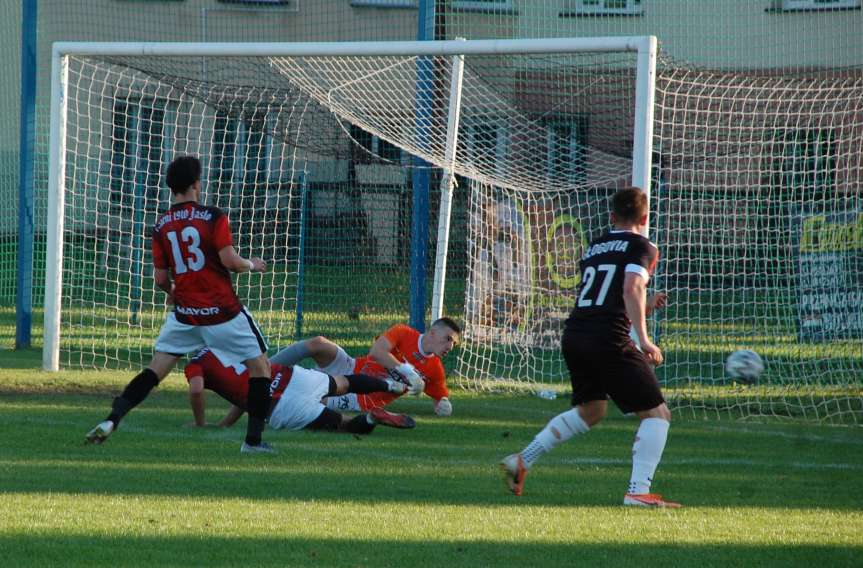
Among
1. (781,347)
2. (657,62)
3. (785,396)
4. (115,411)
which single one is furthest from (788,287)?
(115,411)

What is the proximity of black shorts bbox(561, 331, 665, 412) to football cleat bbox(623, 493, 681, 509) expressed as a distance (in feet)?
1.42

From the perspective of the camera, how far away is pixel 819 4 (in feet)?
50.8

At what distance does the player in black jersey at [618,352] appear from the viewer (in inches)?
241

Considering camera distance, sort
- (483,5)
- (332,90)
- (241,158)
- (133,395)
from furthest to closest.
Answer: (241,158) → (483,5) → (332,90) → (133,395)

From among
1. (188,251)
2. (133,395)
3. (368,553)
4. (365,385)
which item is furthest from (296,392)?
(368,553)

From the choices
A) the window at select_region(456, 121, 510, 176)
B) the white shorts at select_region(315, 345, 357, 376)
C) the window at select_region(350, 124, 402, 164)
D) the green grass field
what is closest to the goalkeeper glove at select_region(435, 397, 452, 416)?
the green grass field

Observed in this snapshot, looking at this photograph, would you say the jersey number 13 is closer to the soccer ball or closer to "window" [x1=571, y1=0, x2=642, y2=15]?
the soccer ball

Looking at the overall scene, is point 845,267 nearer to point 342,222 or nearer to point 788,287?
point 788,287

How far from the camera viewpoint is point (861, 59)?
16.7 meters

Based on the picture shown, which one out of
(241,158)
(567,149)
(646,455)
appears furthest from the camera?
→ (241,158)

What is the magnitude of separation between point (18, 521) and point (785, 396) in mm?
7200

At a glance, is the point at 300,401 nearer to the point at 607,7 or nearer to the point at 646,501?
the point at 646,501

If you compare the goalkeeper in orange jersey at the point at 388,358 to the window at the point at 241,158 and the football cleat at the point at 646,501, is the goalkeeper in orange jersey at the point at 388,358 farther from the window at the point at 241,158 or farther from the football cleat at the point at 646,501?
the window at the point at 241,158

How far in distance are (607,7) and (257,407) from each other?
10217 millimetres
